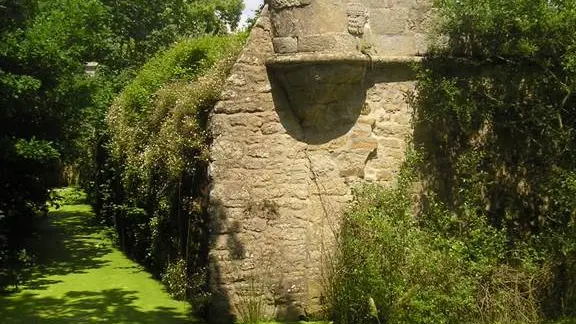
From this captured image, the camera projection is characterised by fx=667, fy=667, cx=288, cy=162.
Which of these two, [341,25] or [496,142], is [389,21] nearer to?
[341,25]

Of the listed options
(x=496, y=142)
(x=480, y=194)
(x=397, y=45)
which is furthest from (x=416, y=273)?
(x=397, y=45)

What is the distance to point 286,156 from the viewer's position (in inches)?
296

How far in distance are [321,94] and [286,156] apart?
0.80 metres

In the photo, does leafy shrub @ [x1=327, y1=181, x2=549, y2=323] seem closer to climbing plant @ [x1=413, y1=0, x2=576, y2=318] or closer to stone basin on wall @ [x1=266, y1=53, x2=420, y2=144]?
climbing plant @ [x1=413, y1=0, x2=576, y2=318]

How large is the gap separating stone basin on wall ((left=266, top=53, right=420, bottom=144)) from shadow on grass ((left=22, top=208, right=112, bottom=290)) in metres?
4.69

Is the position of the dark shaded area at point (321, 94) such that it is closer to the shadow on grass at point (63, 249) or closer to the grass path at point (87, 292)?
the grass path at point (87, 292)

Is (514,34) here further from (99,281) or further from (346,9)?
(99,281)

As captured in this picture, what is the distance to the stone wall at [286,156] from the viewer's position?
734cm

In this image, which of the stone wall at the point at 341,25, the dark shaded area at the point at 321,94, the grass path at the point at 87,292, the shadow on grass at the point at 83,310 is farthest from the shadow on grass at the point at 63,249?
the stone wall at the point at 341,25

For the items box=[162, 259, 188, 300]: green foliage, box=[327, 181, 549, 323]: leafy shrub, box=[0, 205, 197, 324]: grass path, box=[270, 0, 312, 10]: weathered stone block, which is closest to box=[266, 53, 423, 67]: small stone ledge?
box=[270, 0, 312, 10]: weathered stone block

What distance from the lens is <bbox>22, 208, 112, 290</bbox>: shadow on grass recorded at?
10617 millimetres

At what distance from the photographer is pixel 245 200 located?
7383mm

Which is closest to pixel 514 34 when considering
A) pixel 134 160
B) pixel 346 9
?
pixel 346 9

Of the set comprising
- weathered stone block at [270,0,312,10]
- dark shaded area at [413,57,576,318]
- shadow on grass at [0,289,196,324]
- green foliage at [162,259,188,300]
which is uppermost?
weathered stone block at [270,0,312,10]
